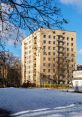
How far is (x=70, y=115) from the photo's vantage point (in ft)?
72.5

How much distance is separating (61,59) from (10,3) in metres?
108

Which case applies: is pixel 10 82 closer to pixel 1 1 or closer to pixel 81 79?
pixel 81 79


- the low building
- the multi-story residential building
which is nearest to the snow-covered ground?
the low building

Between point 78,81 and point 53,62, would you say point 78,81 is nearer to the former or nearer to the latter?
point 78,81

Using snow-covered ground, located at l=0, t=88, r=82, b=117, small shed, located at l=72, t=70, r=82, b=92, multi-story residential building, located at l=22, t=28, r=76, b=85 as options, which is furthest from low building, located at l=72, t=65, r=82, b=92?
snow-covered ground, located at l=0, t=88, r=82, b=117

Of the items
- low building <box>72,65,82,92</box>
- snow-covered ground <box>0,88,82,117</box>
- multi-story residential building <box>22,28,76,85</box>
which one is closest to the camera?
snow-covered ground <box>0,88,82,117</box>

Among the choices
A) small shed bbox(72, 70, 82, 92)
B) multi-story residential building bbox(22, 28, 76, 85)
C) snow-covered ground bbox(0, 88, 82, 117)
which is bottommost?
snow-covered ground bbox(0, 88, 82, 117)

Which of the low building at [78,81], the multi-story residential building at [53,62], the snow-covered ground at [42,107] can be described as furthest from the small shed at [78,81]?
the snow-covered ground at [42,107]

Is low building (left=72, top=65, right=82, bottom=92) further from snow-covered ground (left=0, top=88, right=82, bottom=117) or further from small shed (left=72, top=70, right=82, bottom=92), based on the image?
snow-covered ground (left=0, top=88, right=82, bottom=117)

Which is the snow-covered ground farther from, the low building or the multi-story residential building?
the multi-story residential building

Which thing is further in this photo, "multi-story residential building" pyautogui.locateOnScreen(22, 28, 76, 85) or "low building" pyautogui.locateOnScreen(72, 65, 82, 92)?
"multi-story residential building" pyautogui.locateOnScreen(22, 28, 76, 85)

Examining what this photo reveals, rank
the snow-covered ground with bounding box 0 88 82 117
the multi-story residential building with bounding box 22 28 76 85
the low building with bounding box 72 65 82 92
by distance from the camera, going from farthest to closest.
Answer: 1. the multi-story residential building with bounding box 22 28 76 85
2. the low building with bounding box 72 65 82 92
3. the snow-covered ground with bounding box 0 88 82 117

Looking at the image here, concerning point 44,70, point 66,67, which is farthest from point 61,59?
point 44,70

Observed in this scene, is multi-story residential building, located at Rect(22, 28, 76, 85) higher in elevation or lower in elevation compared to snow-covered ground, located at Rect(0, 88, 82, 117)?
higher
